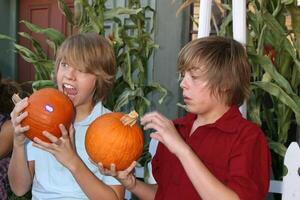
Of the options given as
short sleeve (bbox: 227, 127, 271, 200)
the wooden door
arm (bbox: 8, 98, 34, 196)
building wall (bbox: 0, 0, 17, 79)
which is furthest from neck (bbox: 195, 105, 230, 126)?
building wall (bbox: 0, 0, 17, 79)

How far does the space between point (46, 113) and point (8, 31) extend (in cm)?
431

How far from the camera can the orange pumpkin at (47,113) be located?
1.66 meters

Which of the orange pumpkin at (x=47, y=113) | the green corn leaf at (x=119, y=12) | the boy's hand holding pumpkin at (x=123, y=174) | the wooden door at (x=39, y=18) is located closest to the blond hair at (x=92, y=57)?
the orange pumpkin at (x=47, y=113)

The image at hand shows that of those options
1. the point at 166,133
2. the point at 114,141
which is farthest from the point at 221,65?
the point at 114,141

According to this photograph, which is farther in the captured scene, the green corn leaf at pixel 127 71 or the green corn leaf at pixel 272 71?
the green corn leaf at pixel 127 71

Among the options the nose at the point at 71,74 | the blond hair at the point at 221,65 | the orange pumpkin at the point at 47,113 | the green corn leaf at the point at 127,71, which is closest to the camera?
the blond hair at the point at 221,65

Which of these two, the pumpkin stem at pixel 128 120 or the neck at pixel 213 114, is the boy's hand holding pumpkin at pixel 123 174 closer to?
the pumpkin stem at pixel 128 120

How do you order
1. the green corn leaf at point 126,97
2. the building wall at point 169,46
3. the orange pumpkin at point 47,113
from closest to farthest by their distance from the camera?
the orange pumpkin at point 47,113 → the green corn leaf at point 126,97 → the building wall at point 169,46

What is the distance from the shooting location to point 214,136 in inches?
62.8

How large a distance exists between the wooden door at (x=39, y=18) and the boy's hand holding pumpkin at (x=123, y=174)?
12.4 ft

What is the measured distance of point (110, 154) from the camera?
1656 mm

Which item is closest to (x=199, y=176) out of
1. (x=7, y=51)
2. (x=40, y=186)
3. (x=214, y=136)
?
(x=214, y=136)

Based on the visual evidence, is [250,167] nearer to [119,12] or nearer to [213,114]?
[213,114]

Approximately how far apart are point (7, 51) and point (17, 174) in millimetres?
4047
